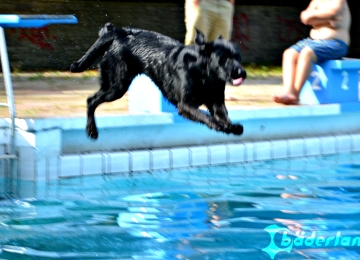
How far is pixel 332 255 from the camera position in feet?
14.6

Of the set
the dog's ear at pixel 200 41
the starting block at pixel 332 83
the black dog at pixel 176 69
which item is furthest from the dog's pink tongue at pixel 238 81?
the starting block at pixel 332 83

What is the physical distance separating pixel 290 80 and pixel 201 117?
315 centimetres

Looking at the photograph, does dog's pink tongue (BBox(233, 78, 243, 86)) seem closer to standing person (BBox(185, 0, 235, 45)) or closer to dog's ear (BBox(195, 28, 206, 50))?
dog's ear (BBox(195, 28, 206, 50))

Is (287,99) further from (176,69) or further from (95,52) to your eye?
(176,69)

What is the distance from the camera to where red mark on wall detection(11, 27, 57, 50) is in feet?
33.8

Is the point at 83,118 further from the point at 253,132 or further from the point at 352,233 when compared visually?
the point at 352,233

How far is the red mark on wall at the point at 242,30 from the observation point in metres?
12.0

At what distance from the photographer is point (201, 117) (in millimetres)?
4723

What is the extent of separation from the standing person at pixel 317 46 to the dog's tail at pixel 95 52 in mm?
2744

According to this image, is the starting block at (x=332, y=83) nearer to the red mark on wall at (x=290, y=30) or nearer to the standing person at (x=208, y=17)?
the standing person at (x=208, y=17)

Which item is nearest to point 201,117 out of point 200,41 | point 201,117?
point 201,117

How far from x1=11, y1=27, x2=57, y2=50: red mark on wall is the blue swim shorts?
4.18m

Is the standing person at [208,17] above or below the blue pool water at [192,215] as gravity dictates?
above

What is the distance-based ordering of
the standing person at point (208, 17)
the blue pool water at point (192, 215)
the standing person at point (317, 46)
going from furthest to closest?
the standing person at point (208, 17)
the standing person at point (317, 46)
the blue pool water at point (192, 215)
